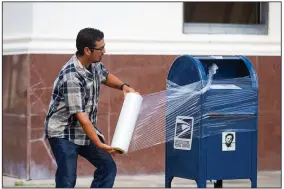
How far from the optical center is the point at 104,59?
31.0 ft

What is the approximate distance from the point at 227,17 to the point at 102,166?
407cm

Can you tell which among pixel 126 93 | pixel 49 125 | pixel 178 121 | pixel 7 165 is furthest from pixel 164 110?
pixel 7 165

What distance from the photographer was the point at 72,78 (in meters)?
6.42

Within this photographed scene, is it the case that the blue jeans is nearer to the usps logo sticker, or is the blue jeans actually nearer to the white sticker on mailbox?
the usps logo sticker

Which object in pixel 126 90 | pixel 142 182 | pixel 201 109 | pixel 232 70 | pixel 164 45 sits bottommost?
pixel 142 182

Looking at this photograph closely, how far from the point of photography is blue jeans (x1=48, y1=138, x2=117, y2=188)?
650 centimetres

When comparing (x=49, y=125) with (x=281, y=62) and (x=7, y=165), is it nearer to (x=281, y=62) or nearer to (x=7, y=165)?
(x=7, y=165)

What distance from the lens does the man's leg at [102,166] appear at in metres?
6.65

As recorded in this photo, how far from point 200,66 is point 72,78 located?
123 cm

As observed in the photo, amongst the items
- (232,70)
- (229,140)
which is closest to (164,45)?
(232,70)

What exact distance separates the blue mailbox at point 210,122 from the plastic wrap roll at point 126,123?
0.69 m

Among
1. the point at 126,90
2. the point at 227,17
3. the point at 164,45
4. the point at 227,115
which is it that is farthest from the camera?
the point at 227,17

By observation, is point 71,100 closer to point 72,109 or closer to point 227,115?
point 72,109

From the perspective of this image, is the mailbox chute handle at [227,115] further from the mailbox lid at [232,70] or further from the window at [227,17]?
the window at [227,17]
